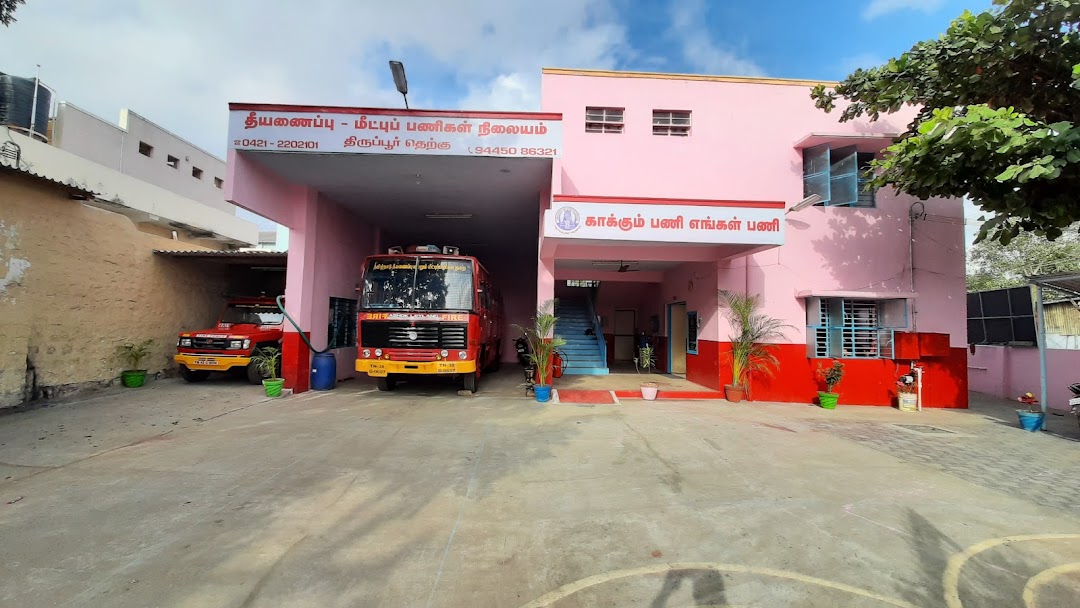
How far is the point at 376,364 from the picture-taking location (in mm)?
8797

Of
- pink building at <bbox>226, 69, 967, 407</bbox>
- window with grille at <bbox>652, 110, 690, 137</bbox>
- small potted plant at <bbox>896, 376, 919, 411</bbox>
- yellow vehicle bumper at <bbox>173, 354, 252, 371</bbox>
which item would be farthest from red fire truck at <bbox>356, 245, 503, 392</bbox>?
small potted plant at <bbox>896, 376, 919, 411</bbox>

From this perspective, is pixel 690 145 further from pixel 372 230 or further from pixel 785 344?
pixel 372 230

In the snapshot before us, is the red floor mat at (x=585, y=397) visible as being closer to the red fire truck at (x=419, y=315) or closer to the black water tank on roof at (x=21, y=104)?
A: the red fire truck at (x=419, y=315)

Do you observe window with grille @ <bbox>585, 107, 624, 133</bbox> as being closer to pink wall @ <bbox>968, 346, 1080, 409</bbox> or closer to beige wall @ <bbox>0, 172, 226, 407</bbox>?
beige wall @ <bbox>0, 172, 226, 407</bbox>

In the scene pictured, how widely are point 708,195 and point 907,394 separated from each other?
5.69 m

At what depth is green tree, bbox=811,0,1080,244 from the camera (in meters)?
4.11

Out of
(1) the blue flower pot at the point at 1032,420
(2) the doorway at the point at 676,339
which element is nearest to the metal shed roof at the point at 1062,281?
(1) the blue flower pot at the point at 1032,420

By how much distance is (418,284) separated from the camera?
9070 millimetres

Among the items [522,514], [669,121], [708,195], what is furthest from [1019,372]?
[522,514]

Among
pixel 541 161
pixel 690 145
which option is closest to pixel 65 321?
pixel 541 161

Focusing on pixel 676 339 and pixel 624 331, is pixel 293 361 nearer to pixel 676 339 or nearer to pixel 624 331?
pixel 676 339

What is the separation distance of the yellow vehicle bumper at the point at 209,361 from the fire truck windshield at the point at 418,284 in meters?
3.58

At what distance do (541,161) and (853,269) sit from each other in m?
7.05

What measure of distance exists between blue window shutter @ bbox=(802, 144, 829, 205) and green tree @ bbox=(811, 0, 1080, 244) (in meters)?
2.42
